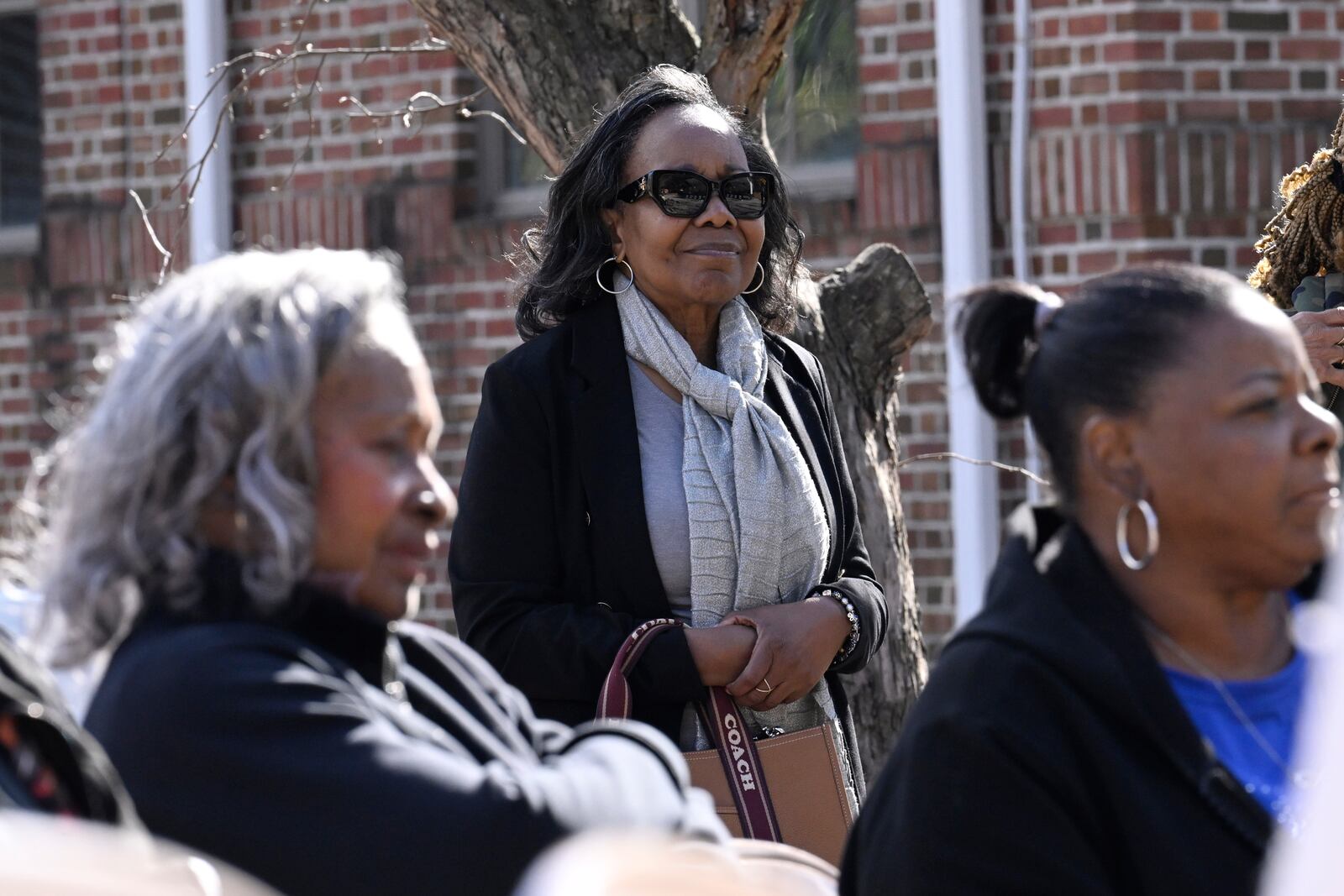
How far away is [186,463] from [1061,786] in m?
1.04

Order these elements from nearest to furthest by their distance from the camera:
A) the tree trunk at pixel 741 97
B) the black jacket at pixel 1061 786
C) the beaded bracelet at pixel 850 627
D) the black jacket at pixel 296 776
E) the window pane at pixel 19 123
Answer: the black jacket at pixel 296 776, the black jacket at pixel 1061 786, the beaded bracelet at pixel 850 627, the tree trunk at pixel 741 97, the window pane at pixel 19 123

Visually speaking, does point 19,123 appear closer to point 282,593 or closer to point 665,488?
point 665,488

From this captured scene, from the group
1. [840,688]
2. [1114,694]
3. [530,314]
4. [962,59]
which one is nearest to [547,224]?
[530,314]

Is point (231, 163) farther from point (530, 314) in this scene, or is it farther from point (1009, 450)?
point (530, 314)

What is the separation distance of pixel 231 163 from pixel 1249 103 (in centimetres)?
374

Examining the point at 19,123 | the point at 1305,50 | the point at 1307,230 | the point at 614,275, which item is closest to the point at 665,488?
the point at 614,275

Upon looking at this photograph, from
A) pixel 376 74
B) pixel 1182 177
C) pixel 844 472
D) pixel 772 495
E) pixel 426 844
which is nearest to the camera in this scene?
pixel 426 844

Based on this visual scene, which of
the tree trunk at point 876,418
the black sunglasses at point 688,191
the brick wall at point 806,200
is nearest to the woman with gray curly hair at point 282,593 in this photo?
the black sunglasses at point 688,191

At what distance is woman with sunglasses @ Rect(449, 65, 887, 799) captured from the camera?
Answer: 10.4 ft

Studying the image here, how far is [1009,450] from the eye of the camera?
610 centimetres

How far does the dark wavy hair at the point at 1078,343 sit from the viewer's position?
224 centimetres

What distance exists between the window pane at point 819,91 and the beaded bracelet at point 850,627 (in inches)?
138

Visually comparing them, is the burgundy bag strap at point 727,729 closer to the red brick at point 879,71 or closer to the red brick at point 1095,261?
the red brick at point 1095,261

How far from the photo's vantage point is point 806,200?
6418 millimetres
